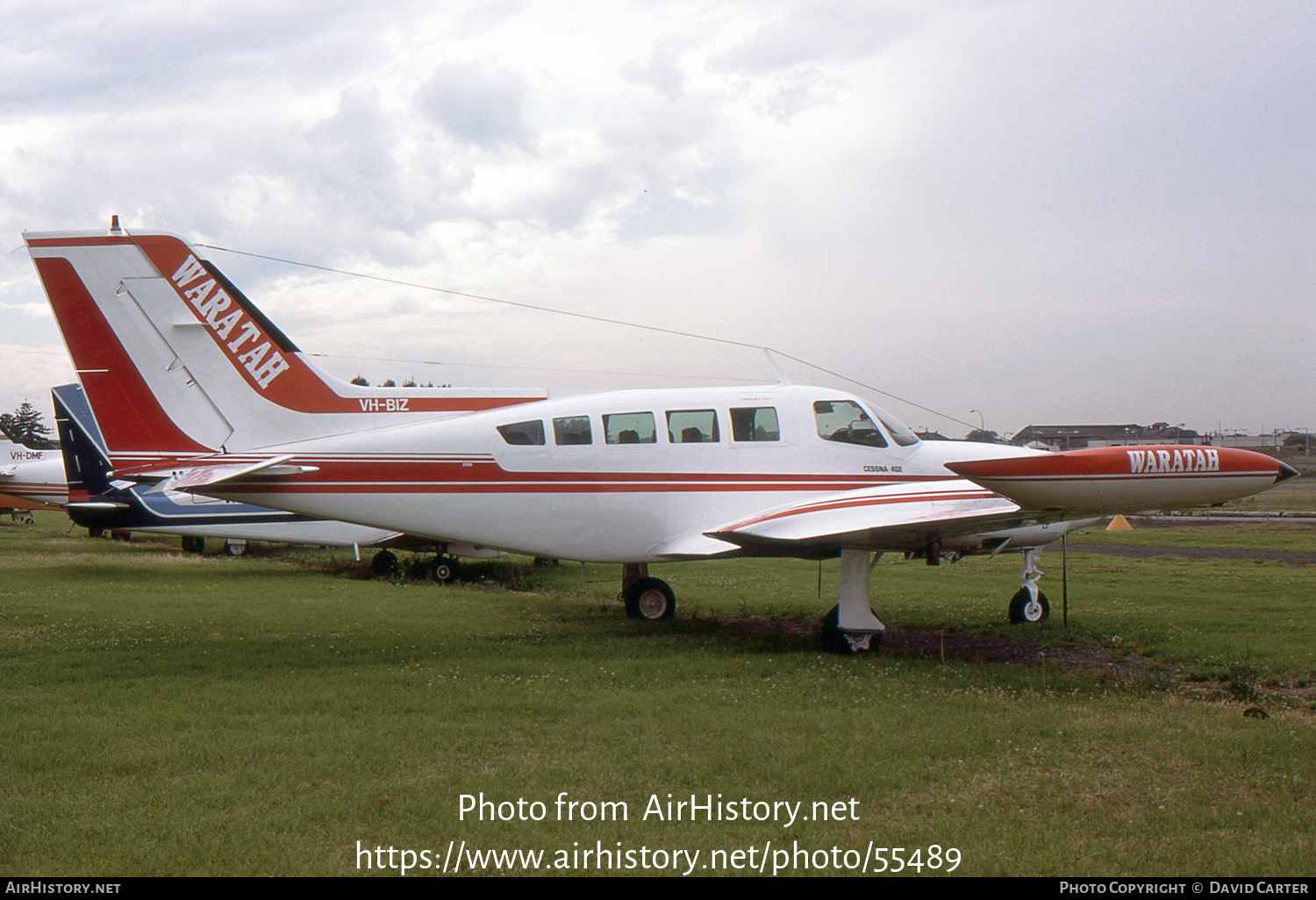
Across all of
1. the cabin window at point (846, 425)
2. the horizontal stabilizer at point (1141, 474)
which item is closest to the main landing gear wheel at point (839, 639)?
the cabin window at point (846, 425)

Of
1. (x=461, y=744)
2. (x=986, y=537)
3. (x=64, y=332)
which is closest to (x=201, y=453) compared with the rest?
(x=64, y=332)

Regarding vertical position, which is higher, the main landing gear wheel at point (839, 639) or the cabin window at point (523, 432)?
the cabin window at point (523, 432)

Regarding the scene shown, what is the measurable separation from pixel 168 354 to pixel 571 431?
4.85 meters

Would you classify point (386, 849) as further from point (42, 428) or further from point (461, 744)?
point (42, 428)

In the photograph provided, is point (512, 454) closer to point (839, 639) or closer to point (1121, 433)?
point (839, 639)

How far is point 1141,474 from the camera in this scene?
7.70 metres

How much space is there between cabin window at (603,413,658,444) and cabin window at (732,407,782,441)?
1.03 metres

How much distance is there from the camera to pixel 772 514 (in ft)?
34.3

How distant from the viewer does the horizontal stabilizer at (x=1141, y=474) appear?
7.68 metres

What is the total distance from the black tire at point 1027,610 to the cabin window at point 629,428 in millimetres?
5598

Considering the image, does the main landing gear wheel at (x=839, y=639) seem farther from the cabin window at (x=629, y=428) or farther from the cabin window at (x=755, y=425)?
the cabin window at (x=629, y=428)

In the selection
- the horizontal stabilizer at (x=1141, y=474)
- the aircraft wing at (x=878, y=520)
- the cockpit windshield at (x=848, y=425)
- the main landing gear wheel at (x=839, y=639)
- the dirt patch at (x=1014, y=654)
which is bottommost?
the dirt patch at (x=1014, y=654)

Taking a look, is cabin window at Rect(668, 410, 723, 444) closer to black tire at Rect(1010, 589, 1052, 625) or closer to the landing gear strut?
the landing gear strut

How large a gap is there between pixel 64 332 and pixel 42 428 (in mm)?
112779
